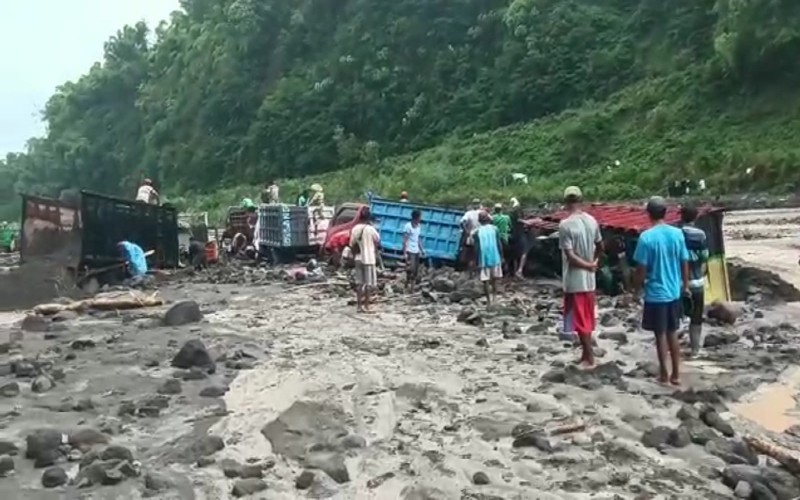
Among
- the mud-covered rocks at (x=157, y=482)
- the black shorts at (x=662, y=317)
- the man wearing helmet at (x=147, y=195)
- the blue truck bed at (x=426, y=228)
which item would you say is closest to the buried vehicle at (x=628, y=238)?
the blue truck bed at (x=426, y=228)

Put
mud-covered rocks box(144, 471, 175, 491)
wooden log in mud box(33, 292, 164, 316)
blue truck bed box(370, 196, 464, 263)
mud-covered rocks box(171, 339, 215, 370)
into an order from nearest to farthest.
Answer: mud-covered rocks box(144, 471, 175, 491), mud-covered rocks box(171, 339, 215, 370), wooden log in mud box(33, 292, 164, 316), blue truck bed box(370, 196, 464, 263)

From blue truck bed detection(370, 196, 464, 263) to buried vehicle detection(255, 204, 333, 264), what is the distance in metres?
2.64

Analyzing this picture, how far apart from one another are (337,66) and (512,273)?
163 ft

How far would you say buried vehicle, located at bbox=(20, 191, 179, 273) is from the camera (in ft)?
72.3

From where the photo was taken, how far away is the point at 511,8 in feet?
198

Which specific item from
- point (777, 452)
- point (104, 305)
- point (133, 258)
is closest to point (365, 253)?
point (104, 305)

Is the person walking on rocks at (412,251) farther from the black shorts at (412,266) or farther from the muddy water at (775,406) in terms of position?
the muddy water at (775,406)

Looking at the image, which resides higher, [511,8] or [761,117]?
[511,8]

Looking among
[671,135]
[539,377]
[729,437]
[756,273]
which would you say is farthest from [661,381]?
[671,135]

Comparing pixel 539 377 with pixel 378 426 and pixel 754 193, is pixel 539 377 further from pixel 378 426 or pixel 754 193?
pixel 754 193

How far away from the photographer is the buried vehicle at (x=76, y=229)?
22.0 meters

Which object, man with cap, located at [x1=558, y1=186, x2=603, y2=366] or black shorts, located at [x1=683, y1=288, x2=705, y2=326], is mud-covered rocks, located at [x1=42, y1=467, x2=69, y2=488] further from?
black shorts, located at [x1=683, y1=288, x2=705, y2=326]

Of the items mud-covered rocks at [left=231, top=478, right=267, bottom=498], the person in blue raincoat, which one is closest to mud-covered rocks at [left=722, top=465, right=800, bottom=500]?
mud-covered rocks at [left=231, top=478, right=267, bottom=498]

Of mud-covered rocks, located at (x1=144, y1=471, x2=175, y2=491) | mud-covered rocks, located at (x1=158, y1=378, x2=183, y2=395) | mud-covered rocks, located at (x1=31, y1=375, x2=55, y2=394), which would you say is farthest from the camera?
mud-covered rocks, located at (x1=31, y1=375, x2=55, y2=394)
